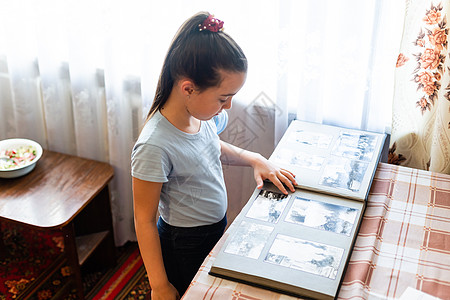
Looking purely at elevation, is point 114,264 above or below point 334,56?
below

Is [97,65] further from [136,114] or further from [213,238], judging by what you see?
[213,238]

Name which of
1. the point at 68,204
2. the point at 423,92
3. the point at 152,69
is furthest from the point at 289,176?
the point at 68,204

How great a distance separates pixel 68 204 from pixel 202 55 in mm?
885

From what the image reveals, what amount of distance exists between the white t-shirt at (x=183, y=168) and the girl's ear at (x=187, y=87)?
94 millimetres

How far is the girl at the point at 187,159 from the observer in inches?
44.3

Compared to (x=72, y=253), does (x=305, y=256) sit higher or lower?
higher

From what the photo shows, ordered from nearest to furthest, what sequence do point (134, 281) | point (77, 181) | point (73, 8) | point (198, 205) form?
point (198, 205)
point (73, 8)
point (77, 181)
point (134, 281)

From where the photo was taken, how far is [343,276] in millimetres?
992

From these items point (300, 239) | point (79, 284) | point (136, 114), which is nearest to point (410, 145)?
point (300, 239)

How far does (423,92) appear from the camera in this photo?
1424 millimetres

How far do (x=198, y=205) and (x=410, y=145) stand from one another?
65cm

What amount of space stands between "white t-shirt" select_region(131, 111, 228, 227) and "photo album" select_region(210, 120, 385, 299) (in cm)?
15

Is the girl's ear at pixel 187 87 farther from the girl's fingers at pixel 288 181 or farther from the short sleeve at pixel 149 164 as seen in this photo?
the girl's fingers at pixel 288 181

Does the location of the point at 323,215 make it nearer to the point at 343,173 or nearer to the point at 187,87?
the point at 343,173
